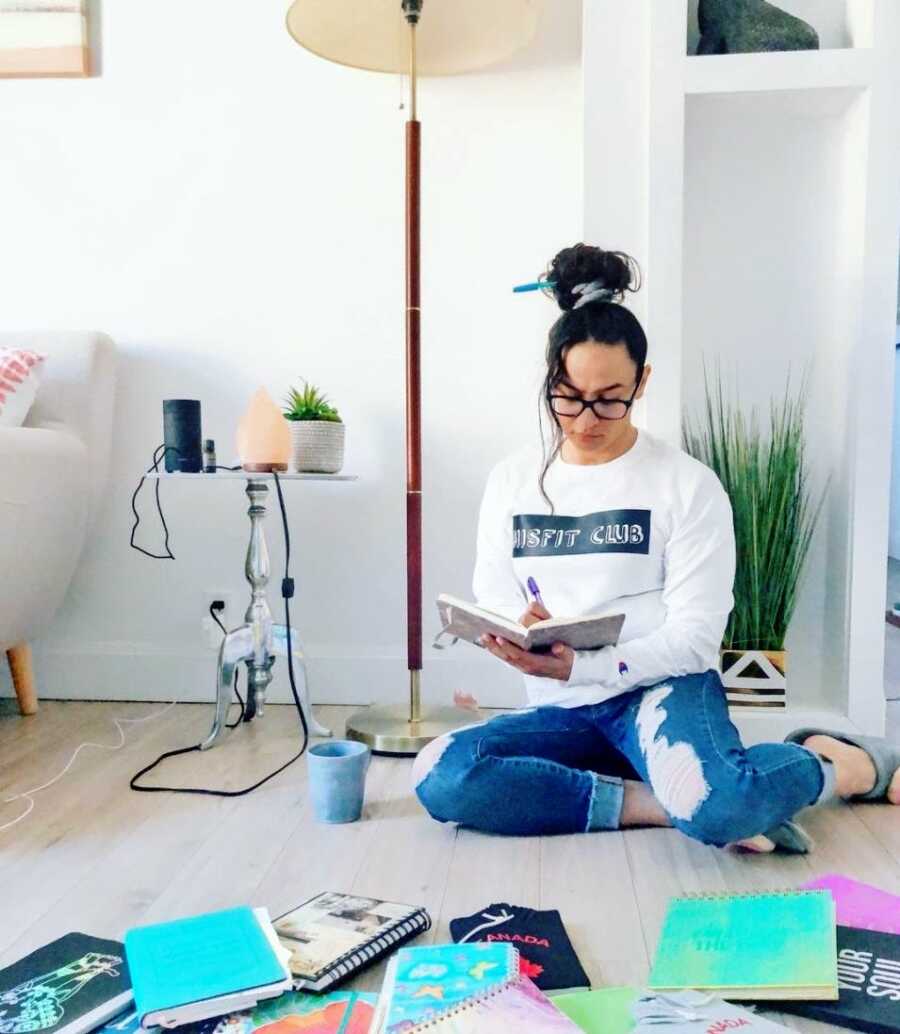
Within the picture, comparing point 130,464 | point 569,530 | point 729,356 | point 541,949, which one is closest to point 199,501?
point 130,464

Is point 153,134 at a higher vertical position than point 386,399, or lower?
higher

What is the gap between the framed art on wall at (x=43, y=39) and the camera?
2.02 m

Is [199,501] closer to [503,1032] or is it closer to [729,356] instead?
[729,356]

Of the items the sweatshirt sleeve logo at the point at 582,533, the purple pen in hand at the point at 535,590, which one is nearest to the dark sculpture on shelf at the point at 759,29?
the sweatshirt sleeve logo at the point at 582,533

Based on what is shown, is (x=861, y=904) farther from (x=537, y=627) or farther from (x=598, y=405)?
(x=598, y=405)

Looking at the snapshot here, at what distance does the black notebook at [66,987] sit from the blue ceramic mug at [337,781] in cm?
43

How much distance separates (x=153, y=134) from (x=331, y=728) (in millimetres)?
1339

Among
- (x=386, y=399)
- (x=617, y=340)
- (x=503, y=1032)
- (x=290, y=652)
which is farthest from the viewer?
(x=386, y=399)

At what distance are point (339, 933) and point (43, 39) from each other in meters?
1.97

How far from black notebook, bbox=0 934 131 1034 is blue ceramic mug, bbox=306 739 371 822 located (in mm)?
425

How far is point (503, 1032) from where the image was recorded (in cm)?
74

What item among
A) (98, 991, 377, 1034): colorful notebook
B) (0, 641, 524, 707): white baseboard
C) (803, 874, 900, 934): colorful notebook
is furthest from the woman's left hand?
(0, 641, 524, 707): white baseboard

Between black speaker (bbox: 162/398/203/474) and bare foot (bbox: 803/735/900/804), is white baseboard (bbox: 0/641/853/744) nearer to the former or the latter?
black speaker (bbox: 162/398/203/474)

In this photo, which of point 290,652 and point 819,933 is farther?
point 290,652
